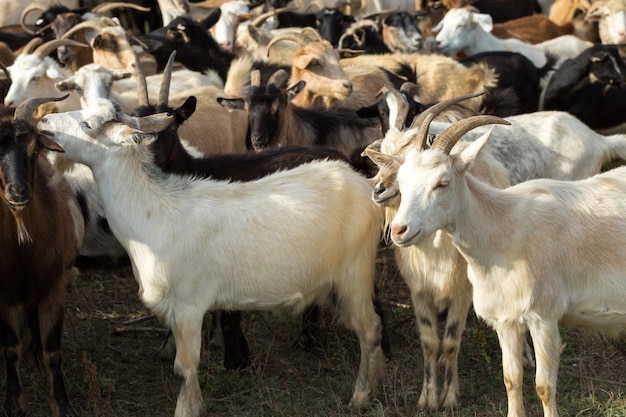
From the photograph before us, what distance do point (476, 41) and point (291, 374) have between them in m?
7.15

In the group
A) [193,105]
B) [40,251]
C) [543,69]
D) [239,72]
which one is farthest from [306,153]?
[543,69]

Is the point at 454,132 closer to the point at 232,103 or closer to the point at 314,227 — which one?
the point at 314,227

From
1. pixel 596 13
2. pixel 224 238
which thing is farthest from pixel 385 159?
pixel 596 13

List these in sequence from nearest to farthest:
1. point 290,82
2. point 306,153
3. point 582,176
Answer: point 306,153, point 582,176, point 290,82

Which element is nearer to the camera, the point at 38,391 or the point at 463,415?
the point at 463,415

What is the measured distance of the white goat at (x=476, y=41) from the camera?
487 inches

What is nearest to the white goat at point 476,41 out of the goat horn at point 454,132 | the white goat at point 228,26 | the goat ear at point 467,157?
the white goat at point 228,26

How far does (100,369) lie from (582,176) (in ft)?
12.0

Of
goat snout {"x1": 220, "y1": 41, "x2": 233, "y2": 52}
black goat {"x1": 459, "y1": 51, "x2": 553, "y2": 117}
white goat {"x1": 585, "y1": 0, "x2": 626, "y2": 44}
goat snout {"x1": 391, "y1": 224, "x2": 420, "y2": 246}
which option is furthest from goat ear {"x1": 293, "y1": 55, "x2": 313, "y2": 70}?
white goat {"x1": 585, "y1": 0, "x2": 626, "y2": 44}

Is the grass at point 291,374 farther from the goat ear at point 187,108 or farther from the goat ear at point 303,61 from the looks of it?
the goat ear at point 303,61

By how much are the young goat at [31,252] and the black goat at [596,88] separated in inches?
230

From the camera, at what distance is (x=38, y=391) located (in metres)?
6.05

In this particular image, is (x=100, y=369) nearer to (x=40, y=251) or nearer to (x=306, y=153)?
(x=40, y=251)

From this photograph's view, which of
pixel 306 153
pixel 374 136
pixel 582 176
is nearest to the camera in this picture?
pixel 306 153
